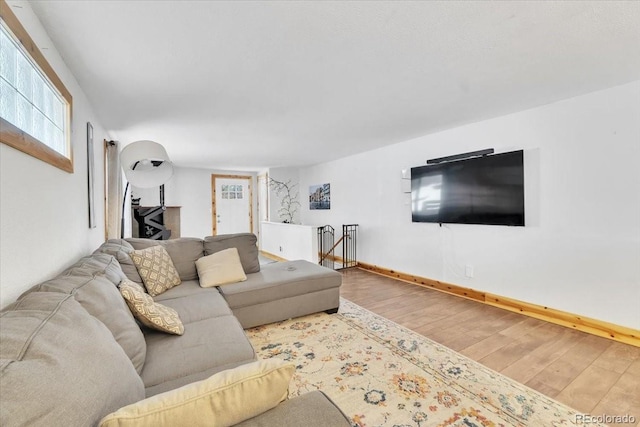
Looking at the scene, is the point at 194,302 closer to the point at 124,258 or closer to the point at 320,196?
the point at 124,258

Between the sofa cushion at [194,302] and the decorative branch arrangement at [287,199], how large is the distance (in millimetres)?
4443

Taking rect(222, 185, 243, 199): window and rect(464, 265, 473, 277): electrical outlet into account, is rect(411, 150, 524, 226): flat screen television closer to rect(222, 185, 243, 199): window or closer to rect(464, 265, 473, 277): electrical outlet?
rect(464, 265, 473, 277): electrical outlet

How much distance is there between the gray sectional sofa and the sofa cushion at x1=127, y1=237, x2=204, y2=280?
0.23m

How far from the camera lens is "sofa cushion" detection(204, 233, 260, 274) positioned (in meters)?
2.97

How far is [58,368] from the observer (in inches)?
26.0

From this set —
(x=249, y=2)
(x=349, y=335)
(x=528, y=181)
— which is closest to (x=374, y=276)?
(x=349, y=335)

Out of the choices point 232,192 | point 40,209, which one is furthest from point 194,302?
point 232,192

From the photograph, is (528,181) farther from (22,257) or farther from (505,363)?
(22,257)

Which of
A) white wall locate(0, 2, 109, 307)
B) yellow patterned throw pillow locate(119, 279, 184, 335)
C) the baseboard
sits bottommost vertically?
the baseboard

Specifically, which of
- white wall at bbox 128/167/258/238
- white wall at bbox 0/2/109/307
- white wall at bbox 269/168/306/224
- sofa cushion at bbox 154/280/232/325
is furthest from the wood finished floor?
white wall at bbox 128/167/258/238

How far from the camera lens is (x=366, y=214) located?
202 inches

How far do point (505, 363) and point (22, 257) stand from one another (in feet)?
9.53

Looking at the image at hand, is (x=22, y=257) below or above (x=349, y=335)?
above

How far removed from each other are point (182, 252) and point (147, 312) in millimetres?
1357
